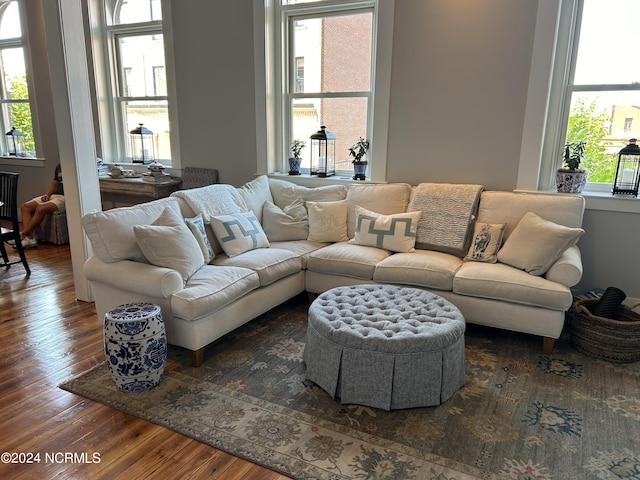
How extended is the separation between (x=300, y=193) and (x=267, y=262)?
112 cm

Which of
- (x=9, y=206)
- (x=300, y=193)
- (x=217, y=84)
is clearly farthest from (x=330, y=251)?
(x=9, y=206)

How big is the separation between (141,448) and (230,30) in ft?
12.9

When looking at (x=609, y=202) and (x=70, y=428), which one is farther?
(x=609, y=202)

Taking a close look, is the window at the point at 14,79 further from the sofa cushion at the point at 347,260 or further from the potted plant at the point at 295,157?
the sofa cushion at the point at 347,260

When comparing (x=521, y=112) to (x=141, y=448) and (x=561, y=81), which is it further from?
(x=141, y=448)

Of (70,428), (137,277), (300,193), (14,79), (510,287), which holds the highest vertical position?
(14,79)

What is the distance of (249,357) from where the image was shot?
2838 millimetres

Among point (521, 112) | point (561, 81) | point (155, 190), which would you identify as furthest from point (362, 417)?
point (155, 190)

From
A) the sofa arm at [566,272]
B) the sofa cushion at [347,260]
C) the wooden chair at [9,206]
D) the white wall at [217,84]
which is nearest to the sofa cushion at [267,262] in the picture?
the sofa cushion at [347,260]

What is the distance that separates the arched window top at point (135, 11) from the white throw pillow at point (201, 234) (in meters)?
3.17

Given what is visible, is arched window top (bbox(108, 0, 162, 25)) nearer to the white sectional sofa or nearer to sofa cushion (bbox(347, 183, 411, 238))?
the white sectional sofa

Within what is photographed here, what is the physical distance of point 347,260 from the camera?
3398 millimetres

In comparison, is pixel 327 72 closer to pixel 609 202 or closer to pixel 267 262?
pixel 267 262

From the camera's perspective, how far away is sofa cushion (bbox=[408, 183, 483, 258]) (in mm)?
3465
